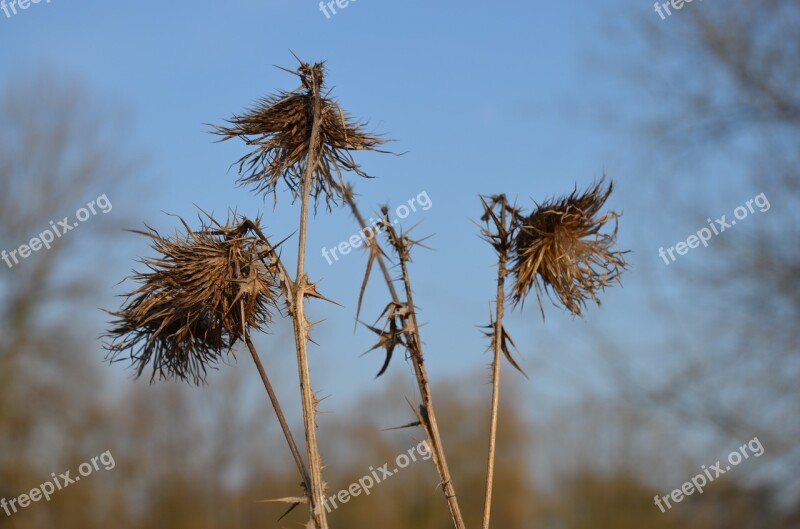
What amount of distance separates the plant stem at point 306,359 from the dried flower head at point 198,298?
12cm

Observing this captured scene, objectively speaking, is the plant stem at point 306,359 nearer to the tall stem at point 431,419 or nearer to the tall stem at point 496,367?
the tall stem at point 431,419

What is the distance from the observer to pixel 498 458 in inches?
1230

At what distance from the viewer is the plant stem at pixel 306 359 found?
2.46 m

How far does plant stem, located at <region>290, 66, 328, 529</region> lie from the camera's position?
2461mm

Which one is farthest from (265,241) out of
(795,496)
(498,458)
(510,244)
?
(498,458)

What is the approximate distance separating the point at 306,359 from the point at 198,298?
40 cm

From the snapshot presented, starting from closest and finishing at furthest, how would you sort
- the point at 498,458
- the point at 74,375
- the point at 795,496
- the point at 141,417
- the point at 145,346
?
1. the point at 145,346
2. the point at 795,496
3. the point at 74,375
4. the point at 141,417
5. the point at 498,458

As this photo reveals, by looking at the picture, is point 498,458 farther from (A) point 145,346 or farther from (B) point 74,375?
(A) point 145,346

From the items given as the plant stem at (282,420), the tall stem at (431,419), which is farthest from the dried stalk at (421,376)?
the plant stem at (282,420)

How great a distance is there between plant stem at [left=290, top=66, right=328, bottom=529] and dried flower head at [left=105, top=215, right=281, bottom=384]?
12 centimetres

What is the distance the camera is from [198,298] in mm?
2678

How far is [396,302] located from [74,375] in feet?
58.3

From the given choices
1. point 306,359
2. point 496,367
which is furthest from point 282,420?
point 496,367

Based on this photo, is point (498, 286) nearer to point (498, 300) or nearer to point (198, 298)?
point (498, 300)
